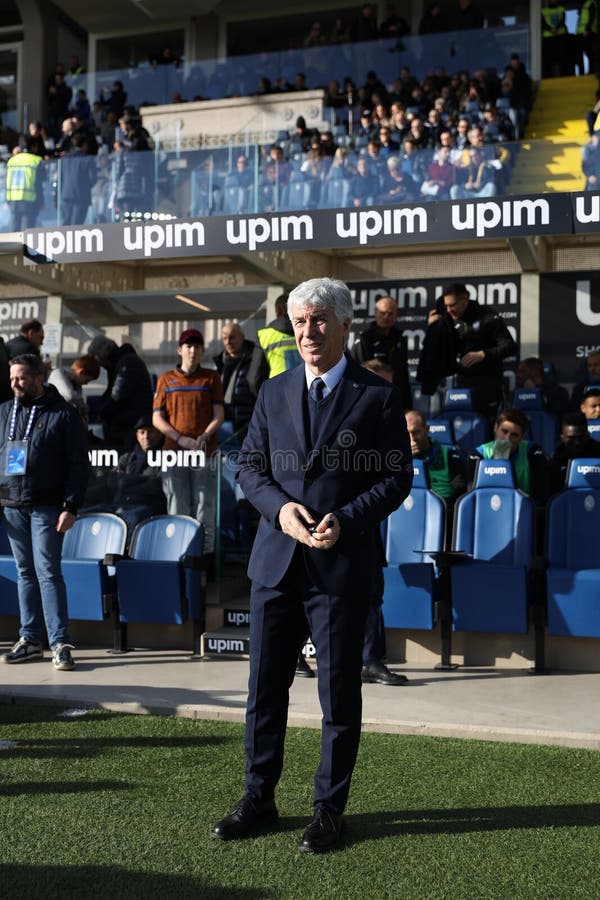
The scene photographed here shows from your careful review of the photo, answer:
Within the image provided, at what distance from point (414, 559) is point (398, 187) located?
184 inches

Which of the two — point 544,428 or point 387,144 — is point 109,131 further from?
point 544,428

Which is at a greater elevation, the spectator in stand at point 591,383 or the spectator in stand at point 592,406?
the spectator in stand at point 591,383

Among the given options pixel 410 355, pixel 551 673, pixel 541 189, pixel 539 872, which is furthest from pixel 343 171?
pixel 539 872

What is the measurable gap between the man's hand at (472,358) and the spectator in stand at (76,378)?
3.22 meters

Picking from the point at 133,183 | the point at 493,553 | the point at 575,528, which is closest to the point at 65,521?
the point at 493,553

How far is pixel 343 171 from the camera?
1051 cm

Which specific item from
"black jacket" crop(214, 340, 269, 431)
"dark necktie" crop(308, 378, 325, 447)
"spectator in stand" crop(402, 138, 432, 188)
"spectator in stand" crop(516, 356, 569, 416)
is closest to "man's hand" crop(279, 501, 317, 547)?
"dark necktie" crop(308, 378, 325, 447)

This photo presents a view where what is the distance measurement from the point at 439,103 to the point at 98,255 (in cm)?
629

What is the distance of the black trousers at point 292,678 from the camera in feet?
11.1

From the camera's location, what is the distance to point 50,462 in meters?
6.35

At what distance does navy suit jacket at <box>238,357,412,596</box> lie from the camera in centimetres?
338

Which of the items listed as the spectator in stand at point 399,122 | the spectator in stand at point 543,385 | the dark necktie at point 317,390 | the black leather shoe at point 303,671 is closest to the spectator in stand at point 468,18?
the spectator in stand at point 399,122

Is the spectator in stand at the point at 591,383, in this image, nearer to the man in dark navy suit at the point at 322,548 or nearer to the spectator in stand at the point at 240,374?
the spectator in stand at the point at 240,374

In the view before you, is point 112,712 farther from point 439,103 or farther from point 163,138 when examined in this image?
point 439,103
